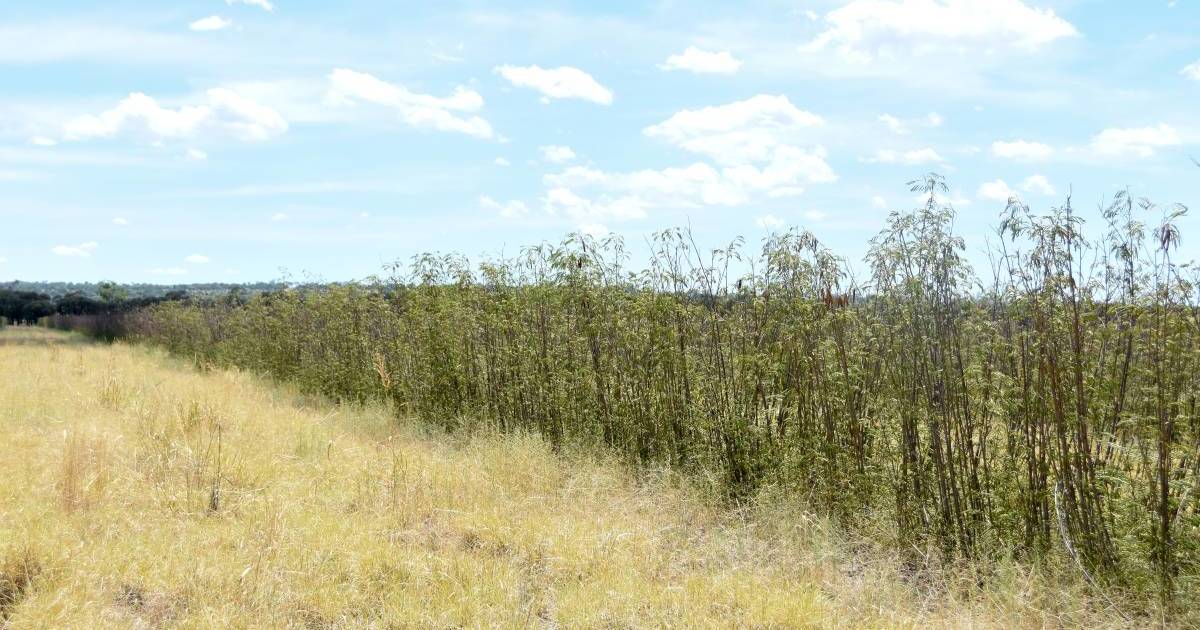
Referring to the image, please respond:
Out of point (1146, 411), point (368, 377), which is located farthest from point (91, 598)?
point (368, 377)

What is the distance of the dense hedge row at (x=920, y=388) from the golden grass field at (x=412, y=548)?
35 centimetres

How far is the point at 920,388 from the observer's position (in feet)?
14.0

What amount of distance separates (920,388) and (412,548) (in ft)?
9.37

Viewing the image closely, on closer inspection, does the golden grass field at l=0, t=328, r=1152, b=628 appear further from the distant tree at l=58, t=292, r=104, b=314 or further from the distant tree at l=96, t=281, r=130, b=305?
the distant tree at l=58, t=292, r=104, b=314

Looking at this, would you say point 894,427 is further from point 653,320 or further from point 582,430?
point 582,430

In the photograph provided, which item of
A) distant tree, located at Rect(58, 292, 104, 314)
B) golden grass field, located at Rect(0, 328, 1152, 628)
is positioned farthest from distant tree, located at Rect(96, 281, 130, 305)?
golden grass field, located at Rect(0, 328, 1152, 628)

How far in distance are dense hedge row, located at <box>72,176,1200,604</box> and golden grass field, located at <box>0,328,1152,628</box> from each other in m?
0.35

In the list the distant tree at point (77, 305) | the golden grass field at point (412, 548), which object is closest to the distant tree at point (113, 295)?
the distant tree at point (77, 305)

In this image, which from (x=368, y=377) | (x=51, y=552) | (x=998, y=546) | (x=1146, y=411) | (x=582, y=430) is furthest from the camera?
(x=368, y=377)

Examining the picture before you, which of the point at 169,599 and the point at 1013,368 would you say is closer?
the point at 169,599

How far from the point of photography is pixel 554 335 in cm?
694

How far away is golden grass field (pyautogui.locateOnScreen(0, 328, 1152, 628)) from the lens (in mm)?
3377

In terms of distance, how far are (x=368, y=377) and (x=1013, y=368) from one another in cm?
753

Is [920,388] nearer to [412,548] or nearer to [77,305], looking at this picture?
[412,548]
